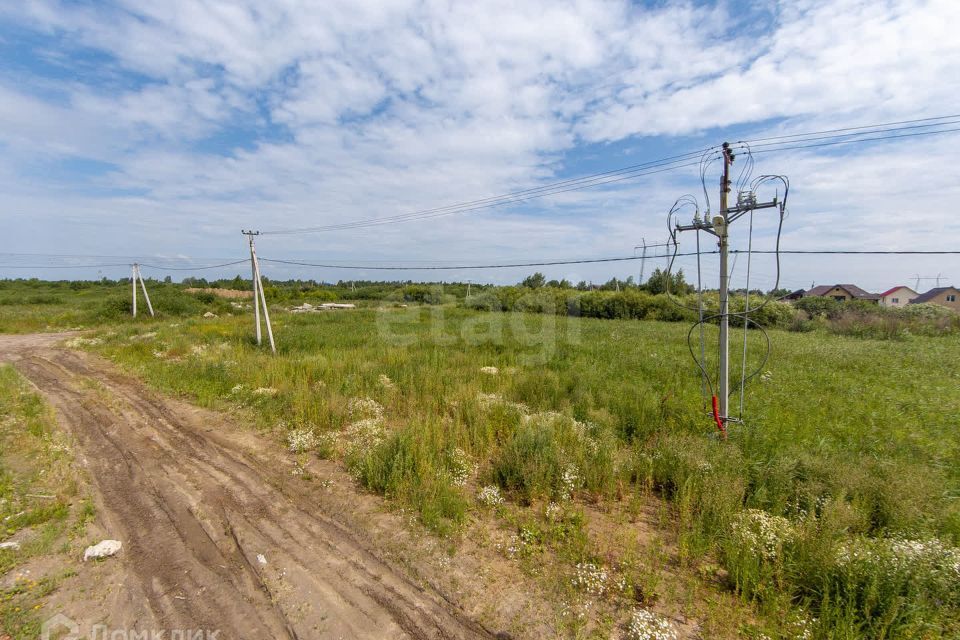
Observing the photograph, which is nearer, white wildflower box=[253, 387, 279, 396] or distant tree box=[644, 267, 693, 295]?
white wildflower box=[253, 387, 279, 396]

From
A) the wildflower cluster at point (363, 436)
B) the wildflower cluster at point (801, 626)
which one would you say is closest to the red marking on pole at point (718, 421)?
the wildflower cluster at point (801, 626)

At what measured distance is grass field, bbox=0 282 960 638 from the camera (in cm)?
274

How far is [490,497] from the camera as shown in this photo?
13.5 feet

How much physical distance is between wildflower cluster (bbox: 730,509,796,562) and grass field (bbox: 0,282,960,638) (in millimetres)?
18

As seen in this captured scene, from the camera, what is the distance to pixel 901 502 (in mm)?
3395

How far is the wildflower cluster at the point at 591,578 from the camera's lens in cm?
288

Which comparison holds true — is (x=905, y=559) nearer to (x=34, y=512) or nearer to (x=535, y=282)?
(x=34, y=512)

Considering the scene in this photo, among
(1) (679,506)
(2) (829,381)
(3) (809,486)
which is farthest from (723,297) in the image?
(2) (829,381)

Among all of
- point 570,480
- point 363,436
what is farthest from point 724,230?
point 363,436

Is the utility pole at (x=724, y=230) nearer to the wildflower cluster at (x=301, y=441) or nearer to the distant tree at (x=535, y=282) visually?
the wildflower cluster at (x=301, y=441)

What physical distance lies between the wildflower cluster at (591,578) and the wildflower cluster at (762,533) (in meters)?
1.23

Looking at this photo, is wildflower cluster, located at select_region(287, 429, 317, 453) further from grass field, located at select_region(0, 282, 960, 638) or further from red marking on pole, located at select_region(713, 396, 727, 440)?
red marking on pole, located at select_region(713, 396, 727, 440)

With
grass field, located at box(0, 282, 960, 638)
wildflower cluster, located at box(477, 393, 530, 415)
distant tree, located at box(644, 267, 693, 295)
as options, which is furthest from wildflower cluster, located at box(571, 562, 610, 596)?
distant tree, located at box(644, 267, 693, 295)

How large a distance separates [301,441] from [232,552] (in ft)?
7.18
